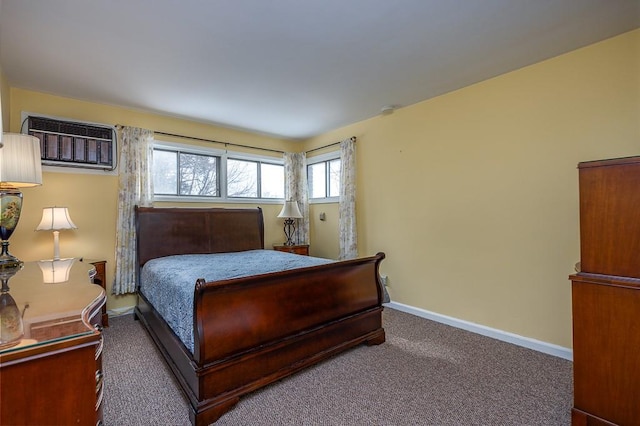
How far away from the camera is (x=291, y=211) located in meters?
4.64

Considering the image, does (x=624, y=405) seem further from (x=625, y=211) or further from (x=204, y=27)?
(x=204, y=27)

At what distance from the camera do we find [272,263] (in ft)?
9.91

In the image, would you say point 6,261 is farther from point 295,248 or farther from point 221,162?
point 295,248

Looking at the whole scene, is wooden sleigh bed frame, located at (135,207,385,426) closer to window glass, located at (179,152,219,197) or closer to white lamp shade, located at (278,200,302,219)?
window glass, located at (179,152,219,197)

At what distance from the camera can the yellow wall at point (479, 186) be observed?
94.4 inches

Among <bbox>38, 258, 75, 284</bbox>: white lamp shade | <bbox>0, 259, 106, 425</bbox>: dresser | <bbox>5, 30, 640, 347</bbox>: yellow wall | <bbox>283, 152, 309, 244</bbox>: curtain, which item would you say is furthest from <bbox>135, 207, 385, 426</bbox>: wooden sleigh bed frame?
<bbox>283, 152, 309, 244</bbox>: curtain

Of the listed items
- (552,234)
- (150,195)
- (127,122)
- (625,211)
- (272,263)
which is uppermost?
(127,122)

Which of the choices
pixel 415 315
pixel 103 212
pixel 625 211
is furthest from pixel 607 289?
pixel 103 212

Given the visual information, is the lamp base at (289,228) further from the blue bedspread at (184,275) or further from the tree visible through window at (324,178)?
the blue bedspread at (184,275)

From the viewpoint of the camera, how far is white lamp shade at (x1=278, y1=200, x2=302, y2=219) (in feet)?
15.2

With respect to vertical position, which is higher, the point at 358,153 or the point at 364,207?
the point at 358,153

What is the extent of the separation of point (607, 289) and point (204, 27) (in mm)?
2899

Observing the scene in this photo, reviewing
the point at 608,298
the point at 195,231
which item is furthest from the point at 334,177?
the point at 608,298

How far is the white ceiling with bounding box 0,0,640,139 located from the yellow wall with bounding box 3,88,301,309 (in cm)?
16
